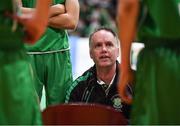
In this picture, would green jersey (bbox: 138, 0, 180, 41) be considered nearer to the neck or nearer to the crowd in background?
the neck

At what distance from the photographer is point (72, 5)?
159 inches

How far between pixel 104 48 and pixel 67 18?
15.4 inches

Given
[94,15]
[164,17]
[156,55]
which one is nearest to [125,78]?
[156,55]

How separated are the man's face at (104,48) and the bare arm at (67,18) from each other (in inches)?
10.6

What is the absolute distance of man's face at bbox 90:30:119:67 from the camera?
420 cm

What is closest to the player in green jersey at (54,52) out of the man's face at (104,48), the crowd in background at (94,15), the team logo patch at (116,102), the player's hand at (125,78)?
the man's face at (104,48)

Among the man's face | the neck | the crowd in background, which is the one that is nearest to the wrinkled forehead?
the man's face

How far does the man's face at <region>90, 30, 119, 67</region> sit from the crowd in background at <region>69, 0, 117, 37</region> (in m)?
6.82

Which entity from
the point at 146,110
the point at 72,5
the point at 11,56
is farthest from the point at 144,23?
the point at 72,5

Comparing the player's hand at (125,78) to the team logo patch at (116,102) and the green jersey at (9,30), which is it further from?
the team logo patch at (116,102)

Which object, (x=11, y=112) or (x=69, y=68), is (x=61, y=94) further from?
(x=11, y=112)

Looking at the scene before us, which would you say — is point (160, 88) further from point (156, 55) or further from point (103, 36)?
point (103, 36)

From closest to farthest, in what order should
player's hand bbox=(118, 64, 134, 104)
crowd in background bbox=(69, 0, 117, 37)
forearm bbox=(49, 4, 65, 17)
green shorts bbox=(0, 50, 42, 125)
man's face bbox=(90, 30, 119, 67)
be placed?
green shorts bbox=(0, 50, 42, 125), player's hand bbox=(118, 64, 134, 104), forearm bbox=(49, 4, 65, 17), man's face bbox=(90, 30, 119, 67), crowd in background bbox=(69, 0, 117, 37)

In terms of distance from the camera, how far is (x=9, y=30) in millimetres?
2693
